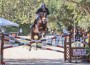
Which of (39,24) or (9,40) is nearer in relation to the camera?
(9,40)

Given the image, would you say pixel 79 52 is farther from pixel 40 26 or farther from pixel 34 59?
pixel 34 59

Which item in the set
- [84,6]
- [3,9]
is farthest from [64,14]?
[3,9]

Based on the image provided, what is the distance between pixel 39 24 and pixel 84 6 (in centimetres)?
1363

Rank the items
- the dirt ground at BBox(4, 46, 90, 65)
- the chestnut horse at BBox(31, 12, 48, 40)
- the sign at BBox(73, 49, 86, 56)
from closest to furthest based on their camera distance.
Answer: the dirt ground at BBox(4, 46, 90, 65)
the sign at BBox(73, 49, 86, 56)
the chestnut horse at BBox(31, 12, 48, 40)

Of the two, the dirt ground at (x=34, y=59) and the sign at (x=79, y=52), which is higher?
the sign at (x=79, y=52)

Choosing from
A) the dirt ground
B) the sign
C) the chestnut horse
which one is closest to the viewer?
the dirt ground

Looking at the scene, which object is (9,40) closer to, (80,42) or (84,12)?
(80,42)

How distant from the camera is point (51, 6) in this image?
40.4 m

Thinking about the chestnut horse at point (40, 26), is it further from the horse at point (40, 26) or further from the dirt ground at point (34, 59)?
the dirt ground at point (34, 59)

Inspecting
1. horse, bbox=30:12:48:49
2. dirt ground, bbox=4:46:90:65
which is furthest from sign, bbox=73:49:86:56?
horse, bbox=30:12:48:49

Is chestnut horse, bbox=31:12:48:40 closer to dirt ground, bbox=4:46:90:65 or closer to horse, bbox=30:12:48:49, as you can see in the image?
horse, bbox=30:12:48:49

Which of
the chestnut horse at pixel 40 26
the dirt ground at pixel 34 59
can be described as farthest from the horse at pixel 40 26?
the dirt ground at pixel 34 59

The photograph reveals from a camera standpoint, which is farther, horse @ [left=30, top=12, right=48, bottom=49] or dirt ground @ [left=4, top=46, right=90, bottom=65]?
horse @ [left=30, top=12, right=48, bottom=49]

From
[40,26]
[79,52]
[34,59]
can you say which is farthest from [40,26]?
[79,52]
